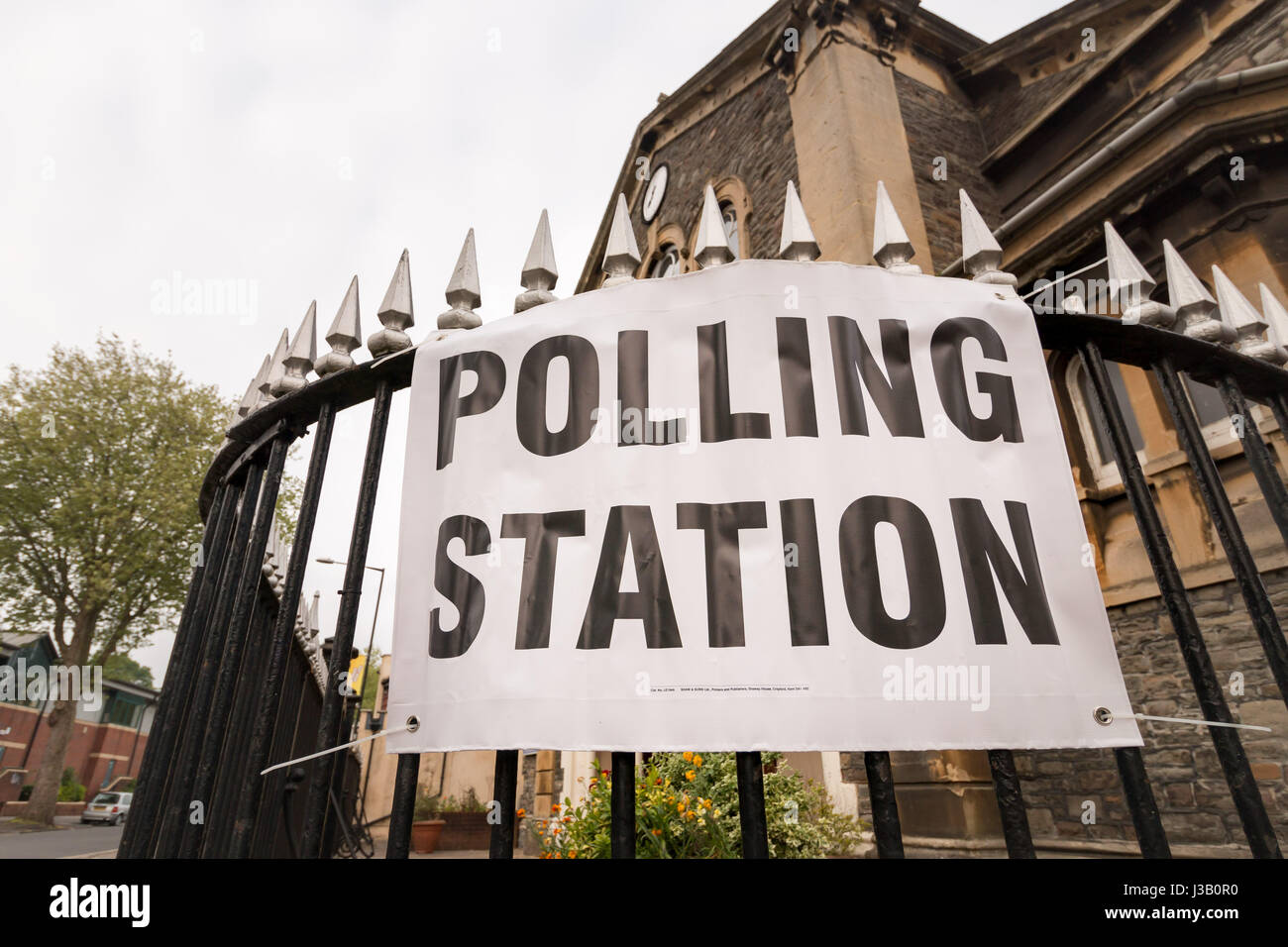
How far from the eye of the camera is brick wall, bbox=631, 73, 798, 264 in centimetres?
1045

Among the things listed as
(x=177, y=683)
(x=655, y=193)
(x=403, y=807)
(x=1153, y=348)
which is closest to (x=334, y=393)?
(x=177, y=683)

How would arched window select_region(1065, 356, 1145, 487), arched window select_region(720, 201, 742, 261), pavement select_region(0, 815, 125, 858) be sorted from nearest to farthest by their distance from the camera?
arched window select_region(1065, 356, 1145, 487) → arched window select_region(720, 201, 742, 261) → pavement select_region(0, 815, 125, 858)

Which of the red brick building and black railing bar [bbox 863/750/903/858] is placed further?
the red brick building

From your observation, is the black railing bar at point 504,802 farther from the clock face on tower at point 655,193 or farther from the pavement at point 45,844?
the clock face on tower at point 655,193

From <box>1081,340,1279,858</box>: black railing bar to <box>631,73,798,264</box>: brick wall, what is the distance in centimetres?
844

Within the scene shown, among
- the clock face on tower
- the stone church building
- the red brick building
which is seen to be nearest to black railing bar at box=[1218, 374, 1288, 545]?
the stone church building

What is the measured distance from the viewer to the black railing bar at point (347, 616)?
1.50 m

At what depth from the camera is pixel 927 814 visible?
5.80 metres

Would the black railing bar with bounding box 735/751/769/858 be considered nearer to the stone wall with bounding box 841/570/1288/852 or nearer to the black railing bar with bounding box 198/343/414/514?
the black railing bar with bounding box 198/343/414/514

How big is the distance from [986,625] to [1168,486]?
18.5 ft

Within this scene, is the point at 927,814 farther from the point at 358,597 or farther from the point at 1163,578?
the point at 358,597

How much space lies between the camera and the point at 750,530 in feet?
5.60

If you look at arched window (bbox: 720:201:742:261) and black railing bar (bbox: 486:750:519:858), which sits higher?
arched window (bbox: 720:201:742:261)
